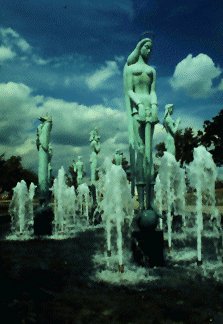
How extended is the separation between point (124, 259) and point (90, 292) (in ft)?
8.25

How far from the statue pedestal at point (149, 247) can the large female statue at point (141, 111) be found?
64 cm

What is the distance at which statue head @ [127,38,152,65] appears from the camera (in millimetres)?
8281

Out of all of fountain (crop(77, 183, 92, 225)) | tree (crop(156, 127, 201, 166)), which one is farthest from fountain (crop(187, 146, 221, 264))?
tree (crop(156, 127, 201, 166))

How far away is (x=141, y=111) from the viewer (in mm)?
7719

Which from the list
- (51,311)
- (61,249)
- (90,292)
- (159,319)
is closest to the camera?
(159,319)

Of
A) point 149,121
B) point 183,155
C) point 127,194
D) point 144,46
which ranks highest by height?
point 183,155

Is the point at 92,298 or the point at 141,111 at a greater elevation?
the point at 141,111

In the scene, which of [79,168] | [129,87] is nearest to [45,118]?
[129,87]

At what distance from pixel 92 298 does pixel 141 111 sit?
373cm

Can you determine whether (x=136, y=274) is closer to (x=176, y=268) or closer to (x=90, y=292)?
(x=176, y=268)

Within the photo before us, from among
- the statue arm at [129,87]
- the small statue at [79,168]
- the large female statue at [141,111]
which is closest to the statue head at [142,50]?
the large female statue at [141,111]

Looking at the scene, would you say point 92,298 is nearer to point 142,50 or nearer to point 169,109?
point 142,50

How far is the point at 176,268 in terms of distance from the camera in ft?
23.1

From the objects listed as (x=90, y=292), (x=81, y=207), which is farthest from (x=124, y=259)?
(x=81, y=207)
